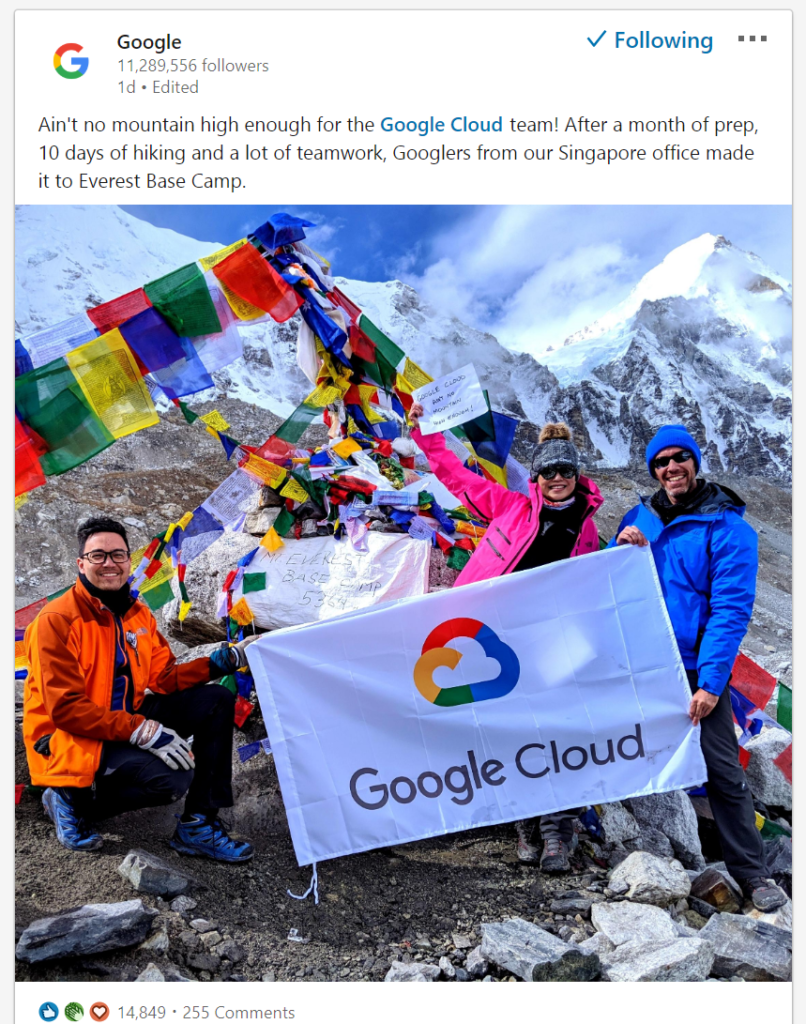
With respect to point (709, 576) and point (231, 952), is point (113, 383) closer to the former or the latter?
point (231, 952)

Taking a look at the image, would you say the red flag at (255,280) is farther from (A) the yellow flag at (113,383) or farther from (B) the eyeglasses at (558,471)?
(B) the eyeglasses at (558,471)

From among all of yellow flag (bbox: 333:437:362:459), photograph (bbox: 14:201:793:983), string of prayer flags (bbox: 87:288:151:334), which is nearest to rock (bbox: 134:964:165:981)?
photograph (bbox: 14:201:793:983)

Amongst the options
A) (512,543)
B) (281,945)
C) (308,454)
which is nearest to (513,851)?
(281,945)

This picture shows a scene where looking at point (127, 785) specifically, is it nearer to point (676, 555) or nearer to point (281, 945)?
point (281, 945)

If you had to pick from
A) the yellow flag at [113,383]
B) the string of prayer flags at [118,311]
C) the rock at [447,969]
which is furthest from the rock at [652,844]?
the string of prayer flags at [118,311]

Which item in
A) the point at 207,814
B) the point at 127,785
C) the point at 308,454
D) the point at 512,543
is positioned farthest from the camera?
the point at 308,454

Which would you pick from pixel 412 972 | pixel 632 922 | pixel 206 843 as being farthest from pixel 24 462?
pixel 632 922

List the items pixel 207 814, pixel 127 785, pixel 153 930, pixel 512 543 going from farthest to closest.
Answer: pixel 512 543
pixel 207 814
pixel 127 785
pixel 153 930
